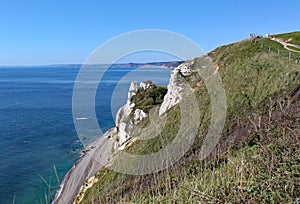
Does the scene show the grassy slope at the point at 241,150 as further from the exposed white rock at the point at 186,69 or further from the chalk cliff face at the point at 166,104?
the exposed white rock at the point at 186,69

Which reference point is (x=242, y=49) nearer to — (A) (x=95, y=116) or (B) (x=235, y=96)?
(B) (x=235, y=96)

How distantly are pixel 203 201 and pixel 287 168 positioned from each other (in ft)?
5.56

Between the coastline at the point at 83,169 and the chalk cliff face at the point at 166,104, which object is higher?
the chalk cliff face at the point at 166,104

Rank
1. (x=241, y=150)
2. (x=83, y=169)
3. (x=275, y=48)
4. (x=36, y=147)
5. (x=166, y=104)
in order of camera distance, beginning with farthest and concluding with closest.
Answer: (x=36, y=147) → (x=83, y=169) → (x=166, y=104) → (x=275, y=48) → (x=241, y=150)

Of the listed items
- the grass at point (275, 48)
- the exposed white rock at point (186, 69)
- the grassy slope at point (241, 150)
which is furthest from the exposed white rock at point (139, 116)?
the grass at point (275, 48)

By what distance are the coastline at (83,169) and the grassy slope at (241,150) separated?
20.0 ft

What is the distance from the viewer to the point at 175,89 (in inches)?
1212

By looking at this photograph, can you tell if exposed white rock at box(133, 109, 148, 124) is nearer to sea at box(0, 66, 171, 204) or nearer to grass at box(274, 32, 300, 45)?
sea at box(0, 66, 171, 204)

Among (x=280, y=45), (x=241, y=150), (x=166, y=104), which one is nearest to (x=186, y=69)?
(x=166, y=104)

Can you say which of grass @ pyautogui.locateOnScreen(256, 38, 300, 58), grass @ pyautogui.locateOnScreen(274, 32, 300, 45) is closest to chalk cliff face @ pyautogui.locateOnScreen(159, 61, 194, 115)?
grass @ pyautogui.locateOnScreen(256, 38, 300, 58)

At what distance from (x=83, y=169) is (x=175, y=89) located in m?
14.6

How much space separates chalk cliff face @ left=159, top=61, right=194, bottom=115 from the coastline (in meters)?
9.46

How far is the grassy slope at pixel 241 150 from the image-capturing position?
4.25m

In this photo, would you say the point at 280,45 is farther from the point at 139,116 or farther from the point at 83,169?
the point at 83,169
